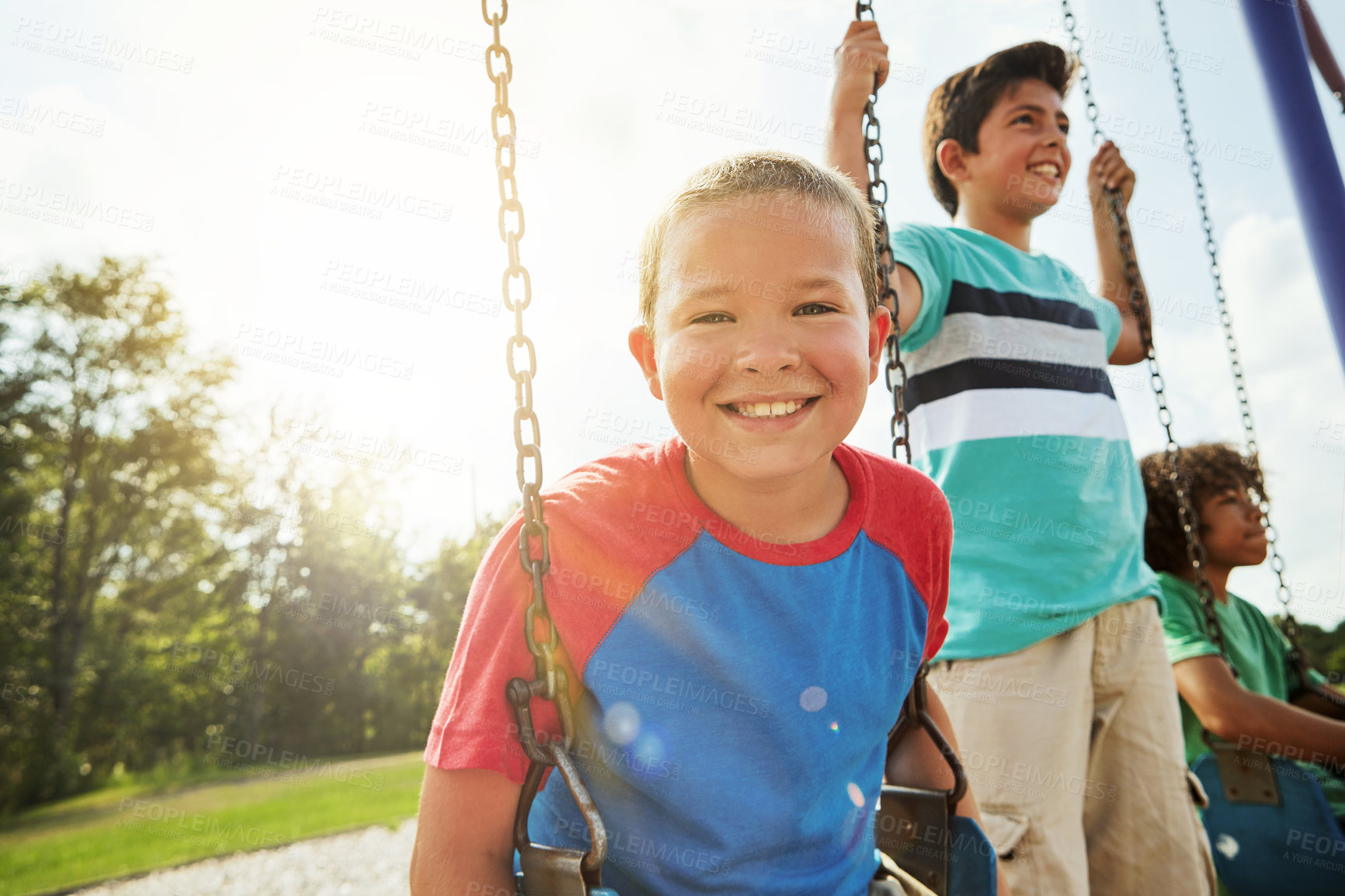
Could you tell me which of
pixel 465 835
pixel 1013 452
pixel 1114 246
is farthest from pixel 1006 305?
pixel 465 835

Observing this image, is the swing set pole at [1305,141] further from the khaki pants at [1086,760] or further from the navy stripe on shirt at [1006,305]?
the khaki pants at [1086,760]

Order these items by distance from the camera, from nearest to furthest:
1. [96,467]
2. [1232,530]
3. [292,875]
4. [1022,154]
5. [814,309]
A: [814,309]
[1022,154]
[1232,530]
[292,875]
[96,467]

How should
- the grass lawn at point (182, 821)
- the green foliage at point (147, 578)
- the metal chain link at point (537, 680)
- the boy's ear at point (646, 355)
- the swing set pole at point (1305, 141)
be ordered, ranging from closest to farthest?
1. the metal chain link at point (537, 680)
2. the boy's ear at point (646, 355)
3. the swing set pole at point (1305, 141)
4. the grass lawn at point (182, 821)
5. the green foliage at point (147, 578)

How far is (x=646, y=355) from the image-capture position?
1374 millimetres

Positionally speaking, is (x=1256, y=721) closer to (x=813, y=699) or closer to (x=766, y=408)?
(x=813, y=699)

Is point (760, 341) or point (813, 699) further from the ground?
point (760, 341)

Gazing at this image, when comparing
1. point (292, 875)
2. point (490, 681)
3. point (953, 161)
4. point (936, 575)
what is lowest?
point (292, 875)

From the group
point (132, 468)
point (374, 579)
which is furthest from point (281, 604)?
point (132, 468)

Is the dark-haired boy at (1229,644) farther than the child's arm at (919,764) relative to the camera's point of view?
Yes

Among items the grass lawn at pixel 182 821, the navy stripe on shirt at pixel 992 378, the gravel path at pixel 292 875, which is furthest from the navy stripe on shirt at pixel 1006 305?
the grass lawn at pixel 182 821

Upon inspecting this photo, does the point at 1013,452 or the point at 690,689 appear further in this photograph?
the point at 1013,452

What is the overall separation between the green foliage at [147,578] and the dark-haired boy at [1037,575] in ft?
58.0

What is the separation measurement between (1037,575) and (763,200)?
115cm

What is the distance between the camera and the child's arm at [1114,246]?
2.69 metres
